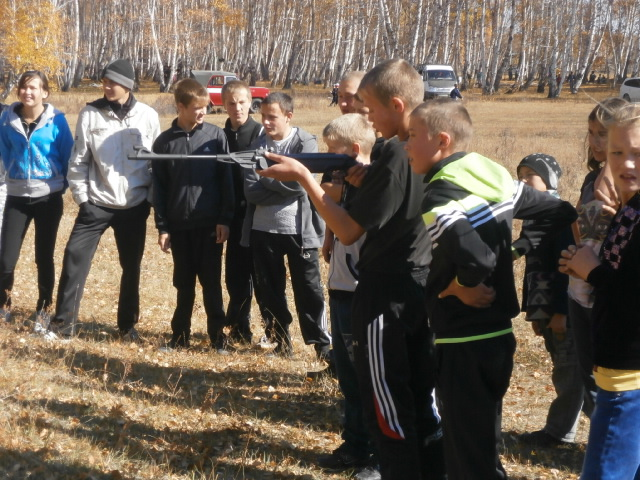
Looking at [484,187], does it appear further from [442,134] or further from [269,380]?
[269,380]

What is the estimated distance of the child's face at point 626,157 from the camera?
116 inches

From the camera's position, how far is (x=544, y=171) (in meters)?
4.71

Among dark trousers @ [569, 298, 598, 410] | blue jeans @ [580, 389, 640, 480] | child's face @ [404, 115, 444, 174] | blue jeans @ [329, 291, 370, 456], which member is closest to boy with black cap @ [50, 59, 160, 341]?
blue jeans @ [329, 291, 370, 456]

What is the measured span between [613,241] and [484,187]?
0.55 metres

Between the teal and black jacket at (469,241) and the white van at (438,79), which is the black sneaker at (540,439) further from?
the white van at (438,79)

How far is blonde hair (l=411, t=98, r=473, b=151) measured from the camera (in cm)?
338

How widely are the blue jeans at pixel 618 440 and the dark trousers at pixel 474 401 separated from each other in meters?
0.49

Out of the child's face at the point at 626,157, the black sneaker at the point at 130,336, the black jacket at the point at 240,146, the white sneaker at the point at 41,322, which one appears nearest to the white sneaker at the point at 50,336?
the white sneaker at the point at 41,322

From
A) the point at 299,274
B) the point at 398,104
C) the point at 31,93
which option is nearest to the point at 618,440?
the point at 398,104

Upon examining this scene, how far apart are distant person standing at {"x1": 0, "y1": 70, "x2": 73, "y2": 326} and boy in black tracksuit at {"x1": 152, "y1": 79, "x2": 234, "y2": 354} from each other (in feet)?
3.48

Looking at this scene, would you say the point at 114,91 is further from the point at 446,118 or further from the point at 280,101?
the point at 446,118

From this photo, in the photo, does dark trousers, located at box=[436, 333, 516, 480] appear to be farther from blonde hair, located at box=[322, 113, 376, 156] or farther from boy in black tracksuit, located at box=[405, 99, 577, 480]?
blonde hair, located at box=[322, 113, 376, 156]

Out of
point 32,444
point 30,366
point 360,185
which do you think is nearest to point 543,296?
point 360,185

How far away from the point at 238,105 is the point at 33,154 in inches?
75.8
